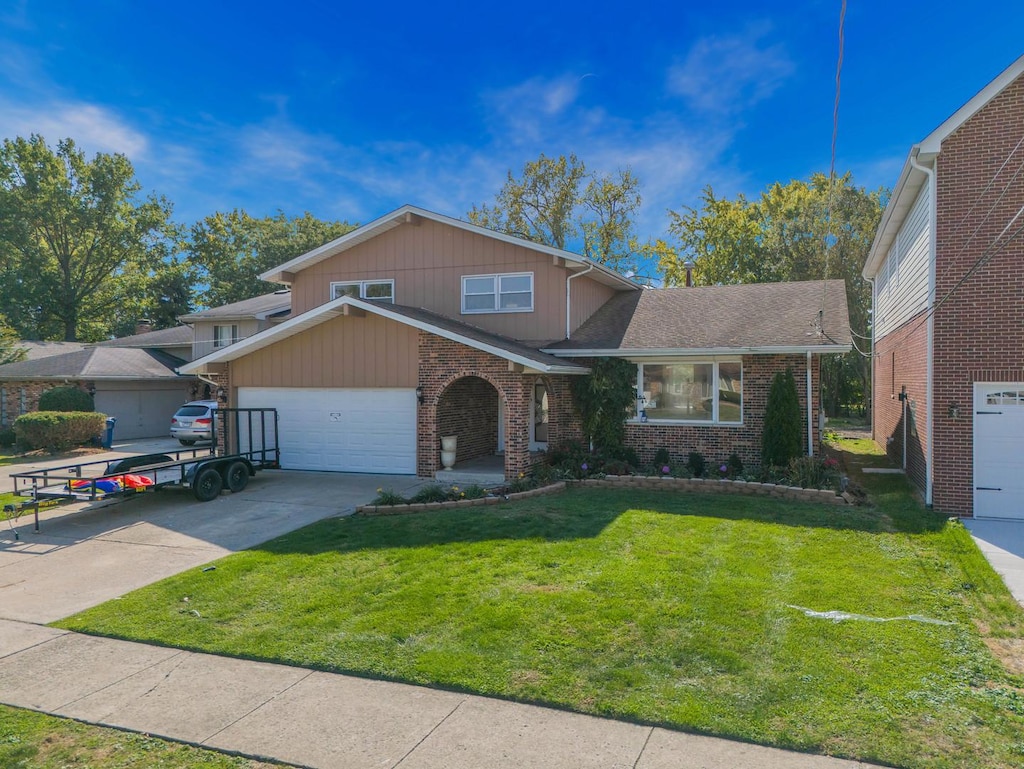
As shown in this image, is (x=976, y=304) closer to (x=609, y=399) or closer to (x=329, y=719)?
(x=609, y=399)

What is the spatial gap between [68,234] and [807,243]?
41227mm

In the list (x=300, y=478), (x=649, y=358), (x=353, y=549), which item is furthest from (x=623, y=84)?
(x=353, y=549)

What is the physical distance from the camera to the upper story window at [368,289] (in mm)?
16859

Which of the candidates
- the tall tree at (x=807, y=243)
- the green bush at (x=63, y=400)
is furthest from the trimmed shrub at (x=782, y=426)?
the green bush at (x=63, y=400)

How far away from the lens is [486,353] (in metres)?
12.9

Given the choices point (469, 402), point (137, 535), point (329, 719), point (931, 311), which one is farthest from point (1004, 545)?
point (137, 535)

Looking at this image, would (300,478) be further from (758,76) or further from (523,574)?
(758,76)

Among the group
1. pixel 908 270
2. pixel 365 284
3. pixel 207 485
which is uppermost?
pixel 365 284

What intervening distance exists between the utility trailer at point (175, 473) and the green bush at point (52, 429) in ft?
22.4

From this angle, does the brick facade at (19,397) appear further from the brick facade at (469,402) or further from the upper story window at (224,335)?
the brick facade at (469,402)

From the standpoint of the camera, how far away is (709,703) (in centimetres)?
433

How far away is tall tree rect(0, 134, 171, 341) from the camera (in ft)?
114

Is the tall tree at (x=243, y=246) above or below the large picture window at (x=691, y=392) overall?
above

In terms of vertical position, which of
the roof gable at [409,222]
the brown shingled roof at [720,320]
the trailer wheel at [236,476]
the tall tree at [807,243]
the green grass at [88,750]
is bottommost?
the green grass at [88,750]
